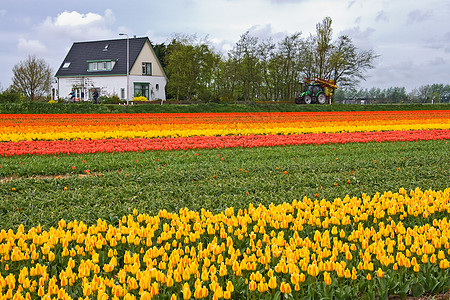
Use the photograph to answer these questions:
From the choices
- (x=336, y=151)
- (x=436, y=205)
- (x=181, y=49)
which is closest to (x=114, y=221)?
(x=436, y=205)

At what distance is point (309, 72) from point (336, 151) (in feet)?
138

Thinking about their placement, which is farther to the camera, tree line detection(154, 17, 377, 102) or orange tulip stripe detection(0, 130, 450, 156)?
tree line detection(154, 17, 377, 102)

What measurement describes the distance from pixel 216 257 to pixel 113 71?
49190 millimetres

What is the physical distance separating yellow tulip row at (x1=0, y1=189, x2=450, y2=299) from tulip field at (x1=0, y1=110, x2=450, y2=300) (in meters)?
0.02

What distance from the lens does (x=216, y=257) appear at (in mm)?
4270

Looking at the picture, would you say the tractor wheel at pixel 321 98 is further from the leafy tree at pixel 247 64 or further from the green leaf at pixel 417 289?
the green leaf at pixel 417 289

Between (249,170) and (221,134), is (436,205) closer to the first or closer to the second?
(249,170)

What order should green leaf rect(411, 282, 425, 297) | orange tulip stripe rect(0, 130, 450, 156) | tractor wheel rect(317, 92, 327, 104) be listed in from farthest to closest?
tractor wheel rect(317, 92, 327, 104) → orange tulip stripe rect(0, 130, 450, 156) → green leaf rect(411, 282, 425, 297)

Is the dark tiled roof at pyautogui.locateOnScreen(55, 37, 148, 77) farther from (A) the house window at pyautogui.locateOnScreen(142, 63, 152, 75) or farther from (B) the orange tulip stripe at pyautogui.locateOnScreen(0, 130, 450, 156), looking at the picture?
(B) the orange tulip stripe at pyautogui.locateOnScreen(0, 130, 450, 156)

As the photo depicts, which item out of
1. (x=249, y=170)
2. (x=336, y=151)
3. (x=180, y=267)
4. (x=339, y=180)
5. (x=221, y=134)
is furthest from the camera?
(x=221, y=134)

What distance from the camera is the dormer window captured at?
51281mm

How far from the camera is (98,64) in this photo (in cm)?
5206

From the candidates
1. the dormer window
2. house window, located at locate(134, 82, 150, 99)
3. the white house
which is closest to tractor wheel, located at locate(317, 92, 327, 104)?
the white house

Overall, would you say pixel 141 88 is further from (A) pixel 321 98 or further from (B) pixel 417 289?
(B) pixel 417 289
